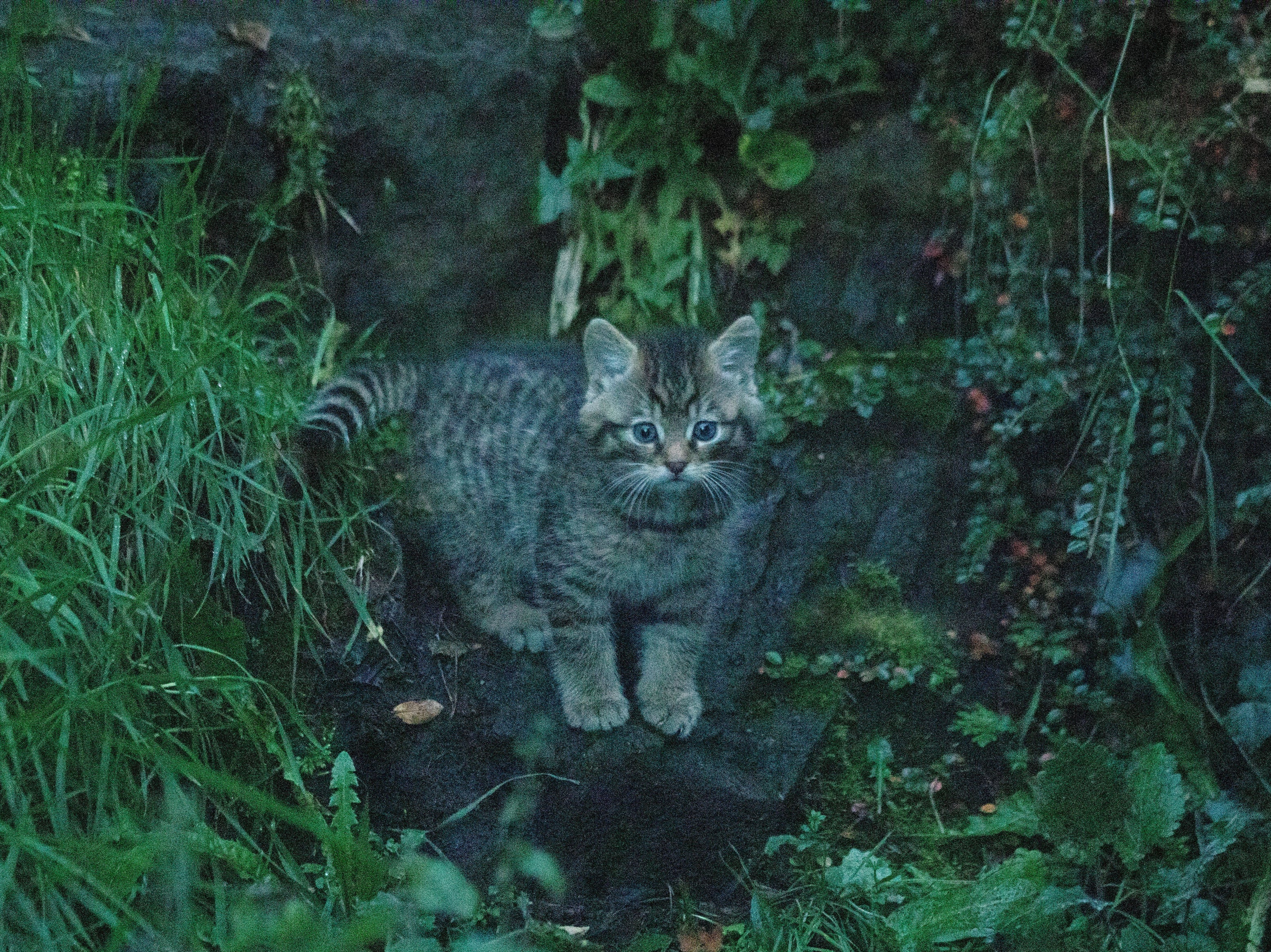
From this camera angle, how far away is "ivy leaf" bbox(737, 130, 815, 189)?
191 inches

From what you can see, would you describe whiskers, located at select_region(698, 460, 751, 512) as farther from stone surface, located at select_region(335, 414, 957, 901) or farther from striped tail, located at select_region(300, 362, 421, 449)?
striped tail, located at select_region(300, 362, 421, 449)

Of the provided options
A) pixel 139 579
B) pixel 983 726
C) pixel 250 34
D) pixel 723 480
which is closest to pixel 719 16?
pixel 250 34

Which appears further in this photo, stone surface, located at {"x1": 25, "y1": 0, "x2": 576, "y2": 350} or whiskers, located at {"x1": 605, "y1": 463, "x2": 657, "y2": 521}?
stone surface, located at {"x1": 25, "y1": 0, "x2": 576, "y2": 350}

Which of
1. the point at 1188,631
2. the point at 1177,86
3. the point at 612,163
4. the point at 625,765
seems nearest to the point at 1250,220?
the point at 1177,86

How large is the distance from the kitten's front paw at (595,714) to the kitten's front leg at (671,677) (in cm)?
9

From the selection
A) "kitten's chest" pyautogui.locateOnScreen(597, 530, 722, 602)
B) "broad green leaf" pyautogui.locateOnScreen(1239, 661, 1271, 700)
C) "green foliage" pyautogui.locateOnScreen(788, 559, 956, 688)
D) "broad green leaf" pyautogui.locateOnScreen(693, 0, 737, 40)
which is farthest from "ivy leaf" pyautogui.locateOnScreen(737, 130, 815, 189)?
"broad green leaf" pyautogui.locateOnScreen(1239, 661, 1271, 700)

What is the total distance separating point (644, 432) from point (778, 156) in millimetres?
1578

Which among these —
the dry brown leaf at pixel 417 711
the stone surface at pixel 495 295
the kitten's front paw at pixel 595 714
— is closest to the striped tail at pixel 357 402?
the stone surface at pixel 495 295

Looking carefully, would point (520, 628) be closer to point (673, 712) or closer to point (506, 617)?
point (506, 617)

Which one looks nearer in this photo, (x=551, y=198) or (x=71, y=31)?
(x=71, y=31)

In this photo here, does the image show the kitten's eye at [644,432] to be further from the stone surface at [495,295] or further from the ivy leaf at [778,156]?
the ivy leaf at [778,156]

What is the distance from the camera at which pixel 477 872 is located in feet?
11.5

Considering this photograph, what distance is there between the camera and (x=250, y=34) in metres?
4.71

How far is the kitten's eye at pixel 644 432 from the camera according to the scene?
3.84m
